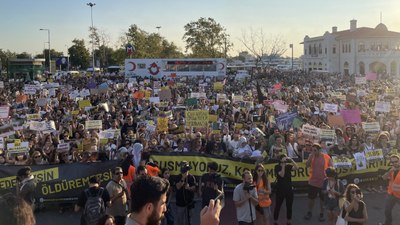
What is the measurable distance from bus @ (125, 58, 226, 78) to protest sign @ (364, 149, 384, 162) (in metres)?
46.5

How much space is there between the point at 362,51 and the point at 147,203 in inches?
3218

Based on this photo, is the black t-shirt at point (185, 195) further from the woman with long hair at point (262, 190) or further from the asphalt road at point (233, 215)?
the woman with long hair at point (262, 190)

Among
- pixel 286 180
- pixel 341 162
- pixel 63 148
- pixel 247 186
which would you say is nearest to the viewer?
pixel 247 186

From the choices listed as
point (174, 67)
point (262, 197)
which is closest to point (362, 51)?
point (174, 67)

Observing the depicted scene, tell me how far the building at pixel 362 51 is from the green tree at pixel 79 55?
5256 cm

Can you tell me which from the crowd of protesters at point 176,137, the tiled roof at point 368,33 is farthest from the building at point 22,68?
the tiled roof at point 368,33

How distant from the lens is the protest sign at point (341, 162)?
412 inches

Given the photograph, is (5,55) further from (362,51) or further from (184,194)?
(184,194)

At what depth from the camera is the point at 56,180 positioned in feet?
31.9

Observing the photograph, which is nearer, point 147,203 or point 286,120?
point 147,203

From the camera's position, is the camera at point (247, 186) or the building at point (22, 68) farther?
the building at point (22, 68)

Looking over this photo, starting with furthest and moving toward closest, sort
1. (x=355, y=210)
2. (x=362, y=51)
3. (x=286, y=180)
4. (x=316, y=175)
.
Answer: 1. (x=362, y=51)
2. (x=316, y=175)
3. (x=286, y=180)
4. (x=355, y=210)

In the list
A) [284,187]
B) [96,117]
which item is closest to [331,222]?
[284,187]

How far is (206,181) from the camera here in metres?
7.98
